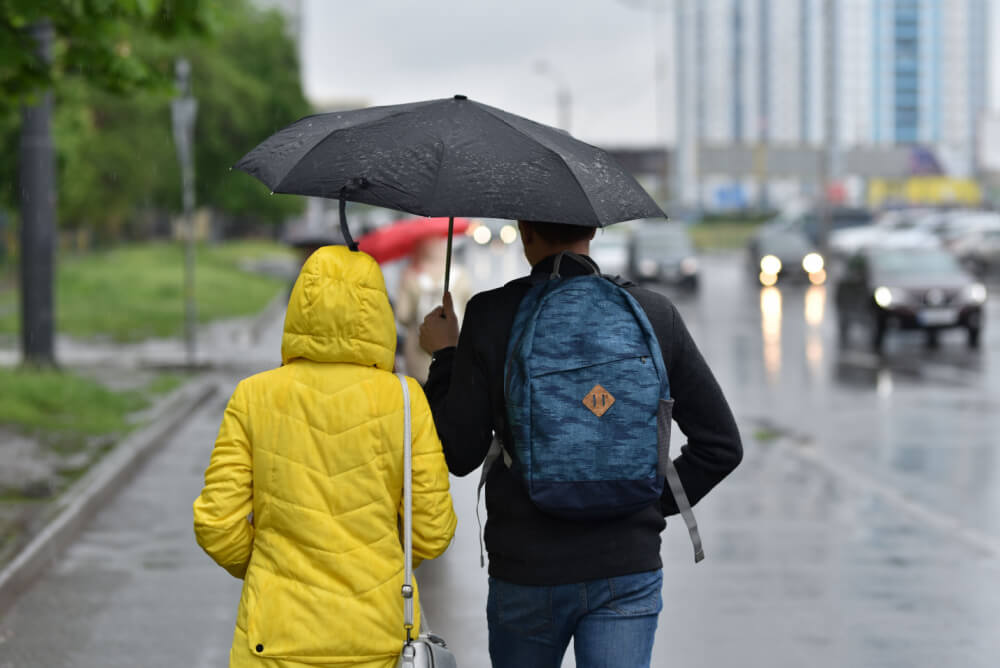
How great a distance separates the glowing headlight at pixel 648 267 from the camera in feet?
116

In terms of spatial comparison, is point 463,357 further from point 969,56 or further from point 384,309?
point 969,56

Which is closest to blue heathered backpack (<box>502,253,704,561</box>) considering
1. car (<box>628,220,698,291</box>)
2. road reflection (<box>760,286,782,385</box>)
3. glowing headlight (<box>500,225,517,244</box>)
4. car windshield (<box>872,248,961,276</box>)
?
road reflection (<box>760,286,782,385</box>)

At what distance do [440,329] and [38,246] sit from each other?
12.9 meters

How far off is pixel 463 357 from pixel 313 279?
0.41 meters

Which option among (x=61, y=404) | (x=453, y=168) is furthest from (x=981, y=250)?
(x=453, y=168)

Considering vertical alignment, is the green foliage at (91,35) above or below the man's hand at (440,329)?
above

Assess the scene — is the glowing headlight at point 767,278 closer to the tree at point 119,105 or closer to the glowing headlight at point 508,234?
the tree at point 119,105

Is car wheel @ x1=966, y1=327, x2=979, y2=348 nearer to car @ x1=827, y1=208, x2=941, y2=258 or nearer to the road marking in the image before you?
the road marking

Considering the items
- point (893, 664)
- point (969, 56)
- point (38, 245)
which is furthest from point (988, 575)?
point (969, 56)

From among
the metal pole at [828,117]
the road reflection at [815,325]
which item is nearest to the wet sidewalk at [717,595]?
the road reflection at [815,325]

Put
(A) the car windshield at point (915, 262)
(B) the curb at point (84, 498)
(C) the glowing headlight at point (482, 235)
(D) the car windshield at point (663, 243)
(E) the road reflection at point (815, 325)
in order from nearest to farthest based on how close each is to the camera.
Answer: (B) the curb at point (84, 498)
(E) the road reflection at point (815, 325)
(A) the car windshield at point (915, 262)
(D) the car windshield at point (663, 243)
(C) the glowing headlight at point (482, 235)

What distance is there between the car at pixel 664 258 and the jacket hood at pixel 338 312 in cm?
3164

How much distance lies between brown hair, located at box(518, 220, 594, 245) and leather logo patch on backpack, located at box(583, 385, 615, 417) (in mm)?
413

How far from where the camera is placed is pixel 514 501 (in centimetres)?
321
